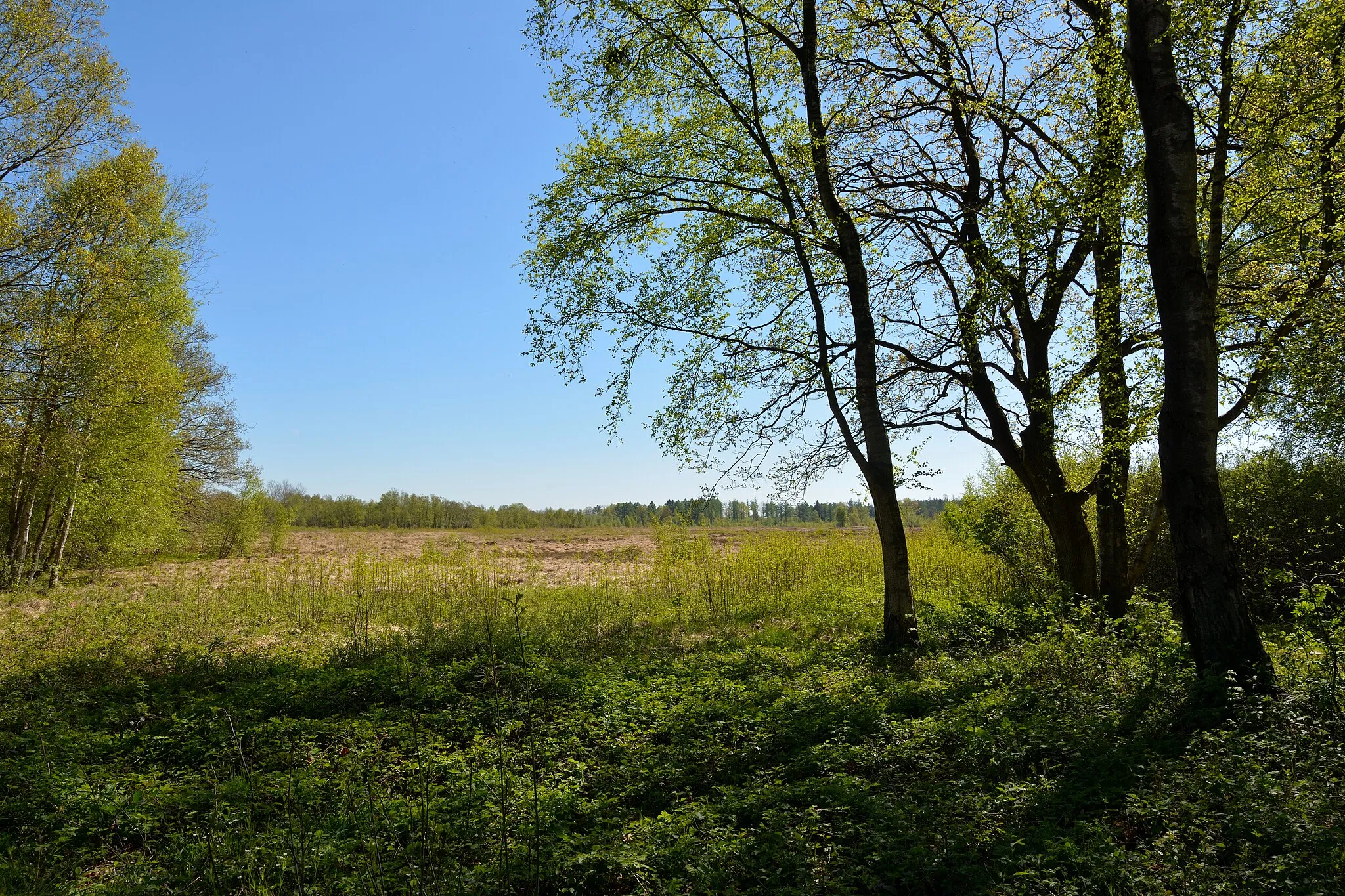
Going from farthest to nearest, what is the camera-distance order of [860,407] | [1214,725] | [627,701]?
[860,407]
[627,701]
[1214,725]

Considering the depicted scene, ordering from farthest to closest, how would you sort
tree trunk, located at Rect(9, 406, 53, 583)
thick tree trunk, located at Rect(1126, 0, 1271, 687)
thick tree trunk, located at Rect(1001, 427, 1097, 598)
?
1. tree trunk, located at Rect(9, 406, 53, 583)
2. thick tree trunk, located at Rect(1001, 427, 1097, 598)
3. thick tree trunk, located at Rect(1126, 0, 1271, 687)

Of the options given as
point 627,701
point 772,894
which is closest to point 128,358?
point 627,701

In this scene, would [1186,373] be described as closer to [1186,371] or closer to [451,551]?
[1186,371]

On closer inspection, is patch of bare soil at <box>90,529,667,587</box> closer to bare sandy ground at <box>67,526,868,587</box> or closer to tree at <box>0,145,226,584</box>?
bare sandy ground at <box>67,526,868,587</box>

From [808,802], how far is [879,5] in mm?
10476

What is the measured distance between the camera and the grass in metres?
3.28

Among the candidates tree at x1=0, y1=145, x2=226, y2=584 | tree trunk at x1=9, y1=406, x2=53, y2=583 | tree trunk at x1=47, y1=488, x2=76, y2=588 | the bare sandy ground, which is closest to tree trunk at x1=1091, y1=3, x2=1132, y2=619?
the bare sandy ground

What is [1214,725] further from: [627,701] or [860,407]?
[860,407]

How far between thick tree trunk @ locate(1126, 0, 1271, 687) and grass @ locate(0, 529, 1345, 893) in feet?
1.37

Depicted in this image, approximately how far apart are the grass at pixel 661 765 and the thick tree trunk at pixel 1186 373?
0.42 meters

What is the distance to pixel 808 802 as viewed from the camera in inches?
164

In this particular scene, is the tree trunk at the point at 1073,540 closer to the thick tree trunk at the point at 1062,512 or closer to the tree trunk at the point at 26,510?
the thick tree trunk at the point at 1062,512

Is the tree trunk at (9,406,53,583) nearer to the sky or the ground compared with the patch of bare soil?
nearer to the sky

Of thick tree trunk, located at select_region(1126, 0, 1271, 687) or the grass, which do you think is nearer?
the grass
